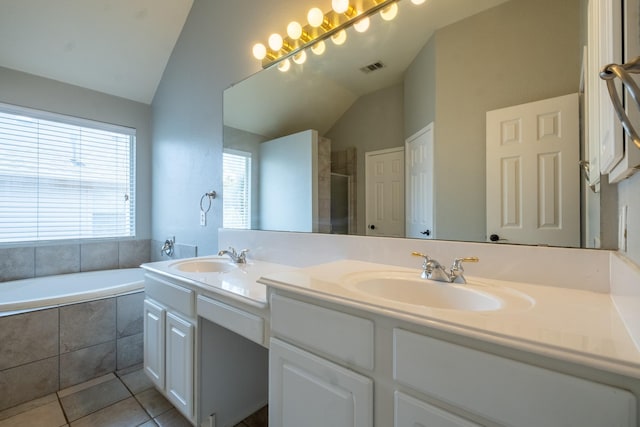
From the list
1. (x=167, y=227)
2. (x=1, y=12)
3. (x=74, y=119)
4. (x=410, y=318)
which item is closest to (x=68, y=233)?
(x=167, y=227)

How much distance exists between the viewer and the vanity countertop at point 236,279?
3.52 ft

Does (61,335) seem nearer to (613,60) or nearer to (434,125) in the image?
(434,125)

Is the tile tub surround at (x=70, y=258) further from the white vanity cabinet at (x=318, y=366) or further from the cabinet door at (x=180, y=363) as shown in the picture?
the white vanity cabinet at (x=318, y=366)

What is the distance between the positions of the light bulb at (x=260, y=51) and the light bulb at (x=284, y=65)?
152 millimetres

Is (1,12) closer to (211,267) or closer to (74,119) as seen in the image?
(74,119)

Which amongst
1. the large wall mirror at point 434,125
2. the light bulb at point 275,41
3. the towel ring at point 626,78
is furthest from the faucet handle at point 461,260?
the light bulb at point 275,41

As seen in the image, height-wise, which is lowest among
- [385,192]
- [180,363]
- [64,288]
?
[180,363]

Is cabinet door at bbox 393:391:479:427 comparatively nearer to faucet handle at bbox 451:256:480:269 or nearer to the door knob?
faucet handle at bbox 451:256:480:269

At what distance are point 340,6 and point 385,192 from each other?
995 mm

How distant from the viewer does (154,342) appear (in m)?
1.59

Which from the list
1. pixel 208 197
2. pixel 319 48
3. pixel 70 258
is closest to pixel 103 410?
pixel 208 197

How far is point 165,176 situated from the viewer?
2736 millimetres

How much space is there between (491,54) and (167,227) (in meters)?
2.79

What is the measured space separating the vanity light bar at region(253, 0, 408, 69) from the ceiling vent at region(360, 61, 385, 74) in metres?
0.23
